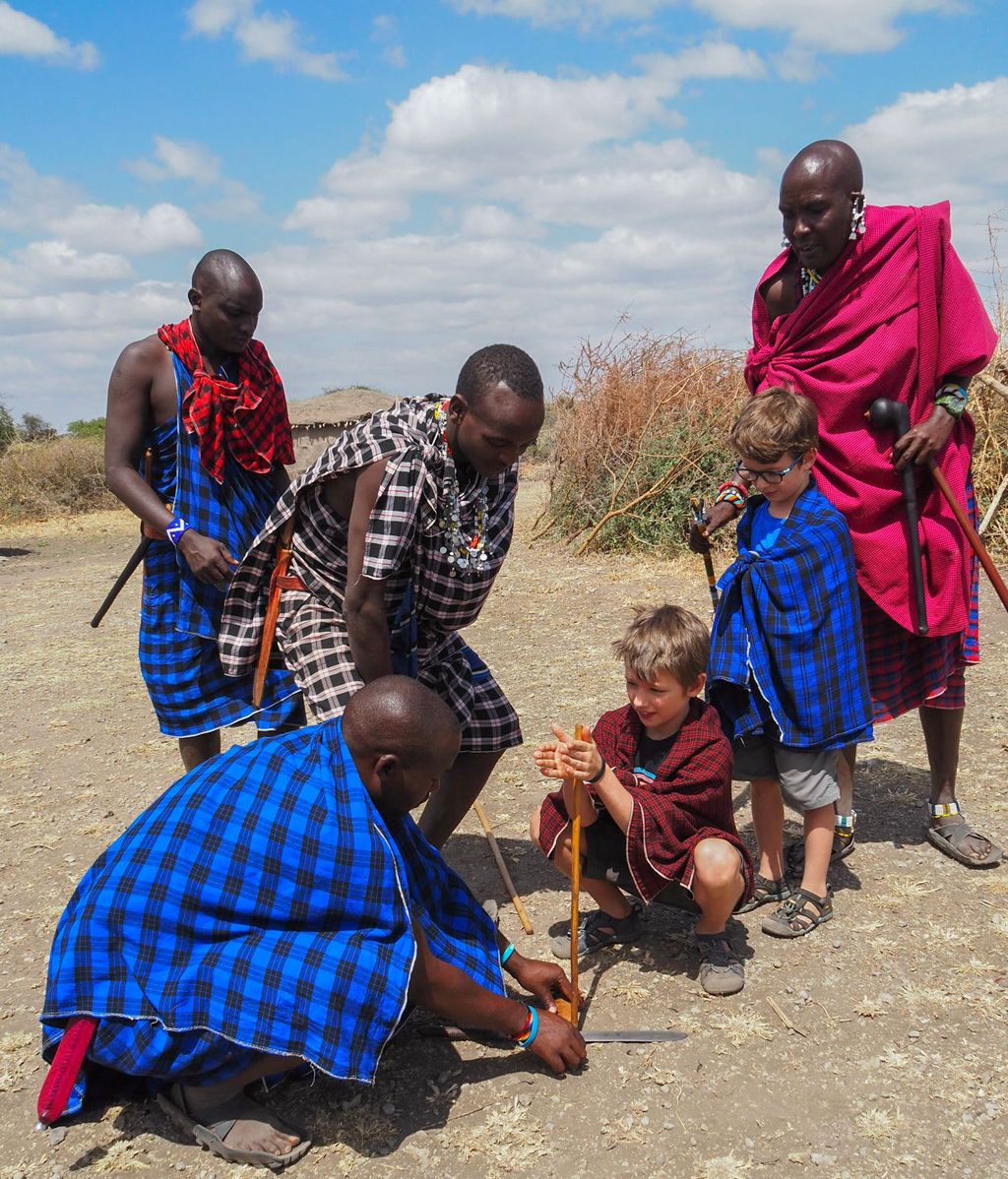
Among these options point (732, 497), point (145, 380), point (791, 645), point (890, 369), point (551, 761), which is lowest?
point (551, 761)

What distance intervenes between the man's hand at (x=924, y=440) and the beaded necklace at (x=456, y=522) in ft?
4.35

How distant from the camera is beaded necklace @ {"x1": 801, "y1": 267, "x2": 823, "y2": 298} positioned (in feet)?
10.3

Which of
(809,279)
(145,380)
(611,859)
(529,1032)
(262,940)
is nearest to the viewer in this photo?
(262,940)

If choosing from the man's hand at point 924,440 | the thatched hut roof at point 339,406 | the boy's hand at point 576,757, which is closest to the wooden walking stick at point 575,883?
the boy's hand at point 576,757

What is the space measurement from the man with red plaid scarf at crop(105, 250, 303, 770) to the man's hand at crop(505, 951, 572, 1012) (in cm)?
96

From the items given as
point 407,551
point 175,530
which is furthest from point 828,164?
point 175,530

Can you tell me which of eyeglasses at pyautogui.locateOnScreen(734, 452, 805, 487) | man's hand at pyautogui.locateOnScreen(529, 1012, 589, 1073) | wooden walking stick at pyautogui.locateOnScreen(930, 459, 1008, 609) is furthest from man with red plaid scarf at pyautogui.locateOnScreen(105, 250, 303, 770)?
wooden walking stick at pyautogui.locateOnScreen(930, 459, 1008, 609)

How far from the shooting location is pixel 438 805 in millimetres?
3062

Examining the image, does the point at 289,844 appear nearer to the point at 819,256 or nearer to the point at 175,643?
the point at 175,643

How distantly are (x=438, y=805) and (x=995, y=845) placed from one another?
1.85m

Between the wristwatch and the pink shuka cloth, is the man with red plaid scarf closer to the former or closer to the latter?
the pink shuka cloth

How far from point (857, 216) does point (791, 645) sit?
129cm

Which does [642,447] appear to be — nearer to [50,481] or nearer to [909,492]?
[909,492]

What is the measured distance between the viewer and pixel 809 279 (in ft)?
10.5
